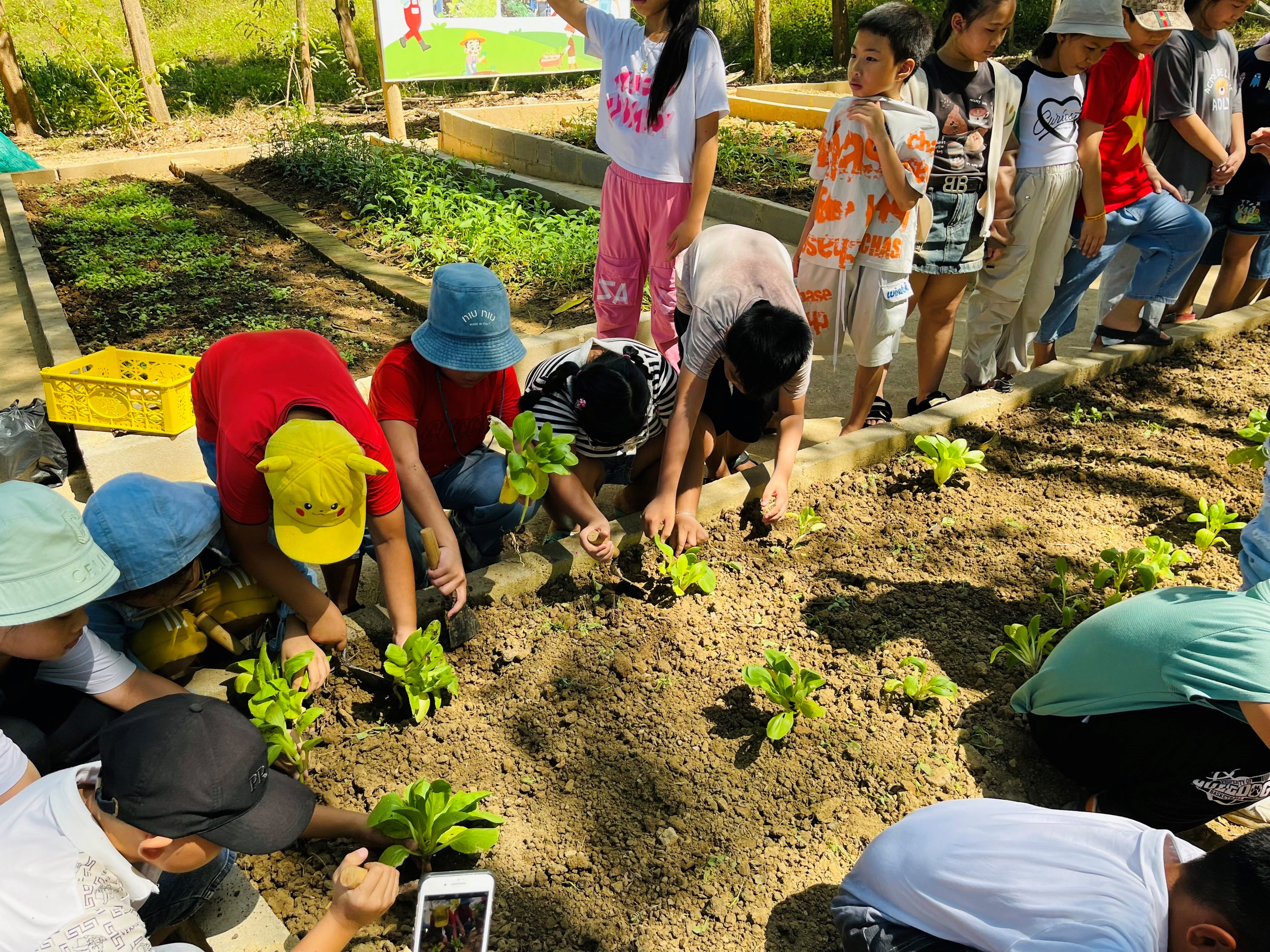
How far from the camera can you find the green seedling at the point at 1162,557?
2861 millimetres

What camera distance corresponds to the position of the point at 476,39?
28.6 ft

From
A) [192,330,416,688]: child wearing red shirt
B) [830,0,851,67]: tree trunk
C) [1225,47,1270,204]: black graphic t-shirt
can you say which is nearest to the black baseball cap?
[192,330,416,688]: child wearing red shirt

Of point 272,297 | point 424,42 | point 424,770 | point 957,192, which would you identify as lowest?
point 424,770

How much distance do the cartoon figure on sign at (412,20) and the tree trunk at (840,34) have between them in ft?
25.1

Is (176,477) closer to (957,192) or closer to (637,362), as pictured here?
(637,362)

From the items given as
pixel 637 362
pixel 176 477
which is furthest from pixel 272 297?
pixel 637 362

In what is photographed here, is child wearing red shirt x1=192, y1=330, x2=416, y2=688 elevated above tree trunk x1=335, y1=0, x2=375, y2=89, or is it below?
below

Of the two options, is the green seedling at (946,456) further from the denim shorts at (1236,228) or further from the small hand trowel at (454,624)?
the denim shorts at (1236,228)

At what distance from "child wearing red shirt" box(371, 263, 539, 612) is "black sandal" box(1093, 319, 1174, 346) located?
3.23 meters

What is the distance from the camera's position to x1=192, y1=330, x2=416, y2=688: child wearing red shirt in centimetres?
209

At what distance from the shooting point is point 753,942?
1951mm

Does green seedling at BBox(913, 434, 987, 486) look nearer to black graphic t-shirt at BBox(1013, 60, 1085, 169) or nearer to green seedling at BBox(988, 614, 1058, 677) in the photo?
green seedling at BBox(988, 614, 1058, 677)

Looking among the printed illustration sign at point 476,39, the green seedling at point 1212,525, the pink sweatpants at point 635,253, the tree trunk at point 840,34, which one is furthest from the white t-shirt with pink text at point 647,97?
the tree trunk at point 840,34

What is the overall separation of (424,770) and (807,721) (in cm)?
104
